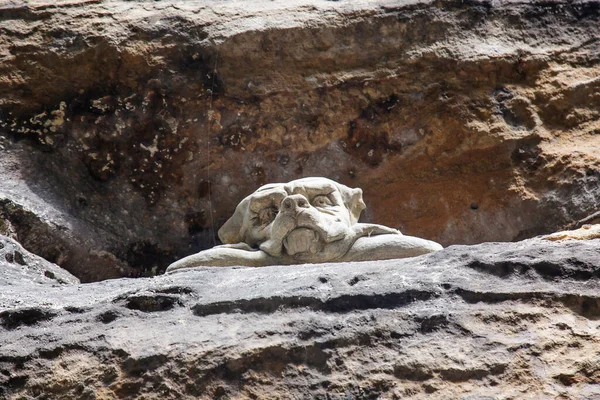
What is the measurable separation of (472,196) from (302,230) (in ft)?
5.22

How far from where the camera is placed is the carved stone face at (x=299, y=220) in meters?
3.59

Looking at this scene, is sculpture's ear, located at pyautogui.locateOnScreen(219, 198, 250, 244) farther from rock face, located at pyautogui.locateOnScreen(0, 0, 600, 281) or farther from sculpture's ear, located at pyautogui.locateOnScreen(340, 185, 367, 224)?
rock face, located at pyautogui.locateOnScreen(0, 0, 600, 281)

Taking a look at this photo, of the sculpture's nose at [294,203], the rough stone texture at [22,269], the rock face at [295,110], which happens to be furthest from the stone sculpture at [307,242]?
the rock face at [295,110]

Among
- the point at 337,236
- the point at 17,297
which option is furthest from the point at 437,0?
the point at 17,297

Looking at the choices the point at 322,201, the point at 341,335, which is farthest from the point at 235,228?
the point at 341,335

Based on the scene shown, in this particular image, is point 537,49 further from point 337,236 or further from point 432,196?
point 337,236

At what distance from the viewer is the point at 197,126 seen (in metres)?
5.07

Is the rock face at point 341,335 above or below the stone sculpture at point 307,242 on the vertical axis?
above

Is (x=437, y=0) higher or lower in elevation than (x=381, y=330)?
higher

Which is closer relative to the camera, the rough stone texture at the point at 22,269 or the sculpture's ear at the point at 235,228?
the rough stone texture at the point at 22,269

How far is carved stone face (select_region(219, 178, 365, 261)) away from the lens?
359cm

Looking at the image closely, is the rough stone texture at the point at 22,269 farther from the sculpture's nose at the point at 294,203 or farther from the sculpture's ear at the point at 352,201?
the sculpture's ear at the point at 352,201

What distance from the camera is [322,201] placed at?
3.86 m

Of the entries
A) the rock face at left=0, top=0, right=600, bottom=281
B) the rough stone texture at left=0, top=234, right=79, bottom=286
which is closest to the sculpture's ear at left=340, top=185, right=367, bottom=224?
the rock face at left=0, top=0, right=600, bottom=281
